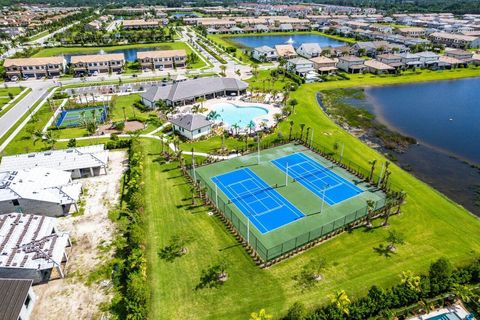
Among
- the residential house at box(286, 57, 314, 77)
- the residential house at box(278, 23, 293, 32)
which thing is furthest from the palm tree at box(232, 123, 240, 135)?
the residential house at box(278, 23, 293, 32)

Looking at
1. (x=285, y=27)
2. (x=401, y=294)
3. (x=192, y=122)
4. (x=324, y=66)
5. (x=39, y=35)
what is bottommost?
(x=401, y=294)

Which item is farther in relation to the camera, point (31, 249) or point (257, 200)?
point (257, 200)

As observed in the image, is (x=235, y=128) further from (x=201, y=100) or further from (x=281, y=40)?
(x=281, y=40)

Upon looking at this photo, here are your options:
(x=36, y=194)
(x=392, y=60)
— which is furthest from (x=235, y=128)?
(x=392, y=60)

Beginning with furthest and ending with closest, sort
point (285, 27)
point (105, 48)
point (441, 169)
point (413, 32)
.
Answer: point (285, 27), point (413, 32), point (105, 48), point (441, 169)

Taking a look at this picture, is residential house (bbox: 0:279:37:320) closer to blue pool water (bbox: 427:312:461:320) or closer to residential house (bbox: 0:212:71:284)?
residential house (bbox: 0:212:71:284)

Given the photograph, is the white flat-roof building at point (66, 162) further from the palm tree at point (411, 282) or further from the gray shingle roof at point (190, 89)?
the palm tree at point (411, 282)

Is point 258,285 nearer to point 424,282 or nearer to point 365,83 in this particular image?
point 424,282
